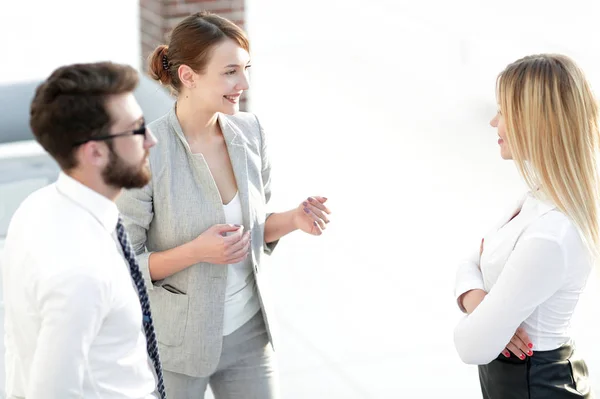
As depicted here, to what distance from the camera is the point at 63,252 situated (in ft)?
6.07

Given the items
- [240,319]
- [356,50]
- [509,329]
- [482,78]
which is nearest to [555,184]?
[509,329]

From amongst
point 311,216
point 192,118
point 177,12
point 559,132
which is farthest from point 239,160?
point 177,12

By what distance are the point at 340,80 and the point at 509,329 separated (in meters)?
7.32

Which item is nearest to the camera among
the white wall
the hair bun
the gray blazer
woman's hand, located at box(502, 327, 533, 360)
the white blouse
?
the white blouse

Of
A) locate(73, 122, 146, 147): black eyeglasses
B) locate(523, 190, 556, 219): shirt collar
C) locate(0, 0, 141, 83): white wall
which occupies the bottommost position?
locate(0, 0, 141, 83): white wall

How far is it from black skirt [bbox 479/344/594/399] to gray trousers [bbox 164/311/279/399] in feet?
2.36

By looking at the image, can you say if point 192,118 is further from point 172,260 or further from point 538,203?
point 538,203

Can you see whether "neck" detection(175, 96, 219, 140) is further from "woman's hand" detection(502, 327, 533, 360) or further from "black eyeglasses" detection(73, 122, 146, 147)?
"woman's hand" detection(502, 327, 533, 360)

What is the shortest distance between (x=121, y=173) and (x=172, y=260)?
2.15 ft

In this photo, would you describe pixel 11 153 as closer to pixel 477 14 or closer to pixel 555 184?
pixel 555 184

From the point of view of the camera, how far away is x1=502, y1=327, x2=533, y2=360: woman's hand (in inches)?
95.1

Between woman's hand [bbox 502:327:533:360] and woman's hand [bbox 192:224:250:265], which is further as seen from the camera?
woman's hand [bbox 192:224:250:265]

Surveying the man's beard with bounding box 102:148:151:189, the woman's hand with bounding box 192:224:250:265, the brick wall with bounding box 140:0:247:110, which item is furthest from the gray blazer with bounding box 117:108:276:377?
the brick wall with bounding box 140:0:247:110

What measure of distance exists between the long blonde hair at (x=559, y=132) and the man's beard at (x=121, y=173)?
3.22 ft
